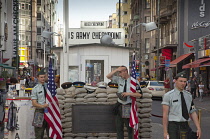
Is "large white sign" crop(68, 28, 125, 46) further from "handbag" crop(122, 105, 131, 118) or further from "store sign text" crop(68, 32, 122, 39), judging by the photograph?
"handbag" crop(122, 105, 131, 118)

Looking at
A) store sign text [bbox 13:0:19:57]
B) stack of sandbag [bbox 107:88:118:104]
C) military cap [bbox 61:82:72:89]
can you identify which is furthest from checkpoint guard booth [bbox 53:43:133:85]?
store sign text [bbox 13:0:19:57]

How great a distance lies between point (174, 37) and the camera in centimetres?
5438

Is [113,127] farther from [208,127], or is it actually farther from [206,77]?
[206,77]

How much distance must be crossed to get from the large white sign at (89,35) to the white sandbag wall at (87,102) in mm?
5343

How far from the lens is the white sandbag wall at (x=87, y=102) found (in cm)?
1116

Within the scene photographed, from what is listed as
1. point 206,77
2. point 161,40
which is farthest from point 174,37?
point 206,77

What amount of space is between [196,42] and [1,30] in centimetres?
2041

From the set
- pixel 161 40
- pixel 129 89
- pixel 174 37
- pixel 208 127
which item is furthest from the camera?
pixel 161 40

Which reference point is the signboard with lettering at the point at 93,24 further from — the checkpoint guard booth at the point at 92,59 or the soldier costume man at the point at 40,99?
the soldier costume man at the point at 40,99

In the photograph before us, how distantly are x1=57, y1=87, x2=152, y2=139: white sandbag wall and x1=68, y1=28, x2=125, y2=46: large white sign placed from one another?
5.34 meters

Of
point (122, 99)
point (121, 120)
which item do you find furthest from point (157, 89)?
point (122, 99)

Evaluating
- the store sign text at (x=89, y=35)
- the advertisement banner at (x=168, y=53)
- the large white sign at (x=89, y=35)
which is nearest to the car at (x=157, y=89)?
the large white sign at (x=89, y=35)

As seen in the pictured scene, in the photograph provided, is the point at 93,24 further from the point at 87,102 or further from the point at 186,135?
the point at 186,135

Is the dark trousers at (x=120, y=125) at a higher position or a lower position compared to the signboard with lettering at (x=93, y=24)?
lower
